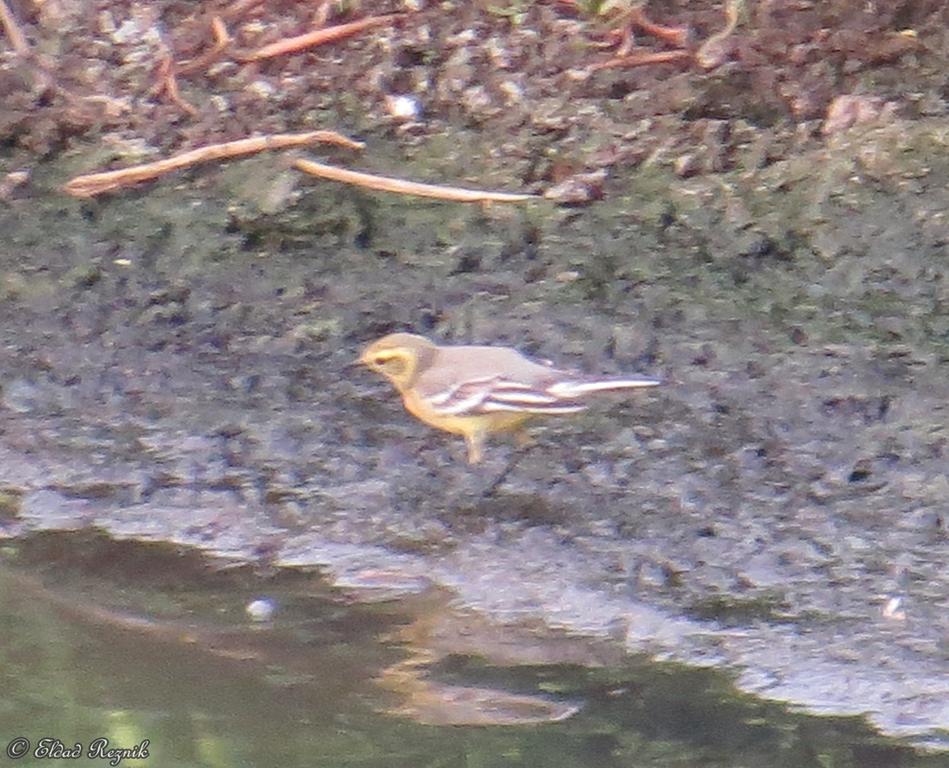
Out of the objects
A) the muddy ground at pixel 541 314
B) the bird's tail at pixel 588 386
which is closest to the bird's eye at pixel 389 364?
the muddy ground at pixel 541 314

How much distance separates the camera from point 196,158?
307 inches

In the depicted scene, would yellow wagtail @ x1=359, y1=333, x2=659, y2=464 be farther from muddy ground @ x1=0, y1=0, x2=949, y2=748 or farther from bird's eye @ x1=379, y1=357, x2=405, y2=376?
muddy ground @ x1=0, y1=0, x2=949, y2=748

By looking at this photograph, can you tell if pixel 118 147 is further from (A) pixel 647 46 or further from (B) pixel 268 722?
(B) pixel 268 722

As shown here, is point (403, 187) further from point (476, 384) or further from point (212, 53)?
point (476, 384)

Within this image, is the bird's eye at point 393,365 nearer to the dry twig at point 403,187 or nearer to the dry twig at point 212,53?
the dry twig at point 403,187

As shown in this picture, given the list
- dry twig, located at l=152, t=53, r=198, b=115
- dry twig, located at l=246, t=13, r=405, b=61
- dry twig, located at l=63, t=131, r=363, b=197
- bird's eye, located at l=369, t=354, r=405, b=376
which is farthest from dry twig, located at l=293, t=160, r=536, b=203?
bird's eye, located at l=369, t=354, r=405, b=376

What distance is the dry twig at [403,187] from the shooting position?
24.6 feet

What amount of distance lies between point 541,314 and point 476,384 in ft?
3.11

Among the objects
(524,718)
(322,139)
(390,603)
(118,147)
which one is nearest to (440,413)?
(390,603)

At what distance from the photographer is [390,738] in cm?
490

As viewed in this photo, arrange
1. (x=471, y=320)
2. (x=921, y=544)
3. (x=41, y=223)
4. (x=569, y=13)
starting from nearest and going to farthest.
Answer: (x=921, y=544) → (x=471, y=320) → (x=41, y=223) → (x=569, y=13)

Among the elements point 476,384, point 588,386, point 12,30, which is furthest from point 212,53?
point 588,386

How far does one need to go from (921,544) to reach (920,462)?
43cm

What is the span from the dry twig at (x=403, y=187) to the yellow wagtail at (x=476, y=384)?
1175 millimetres
